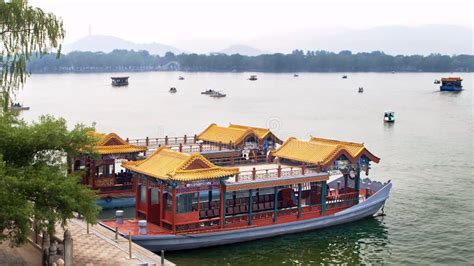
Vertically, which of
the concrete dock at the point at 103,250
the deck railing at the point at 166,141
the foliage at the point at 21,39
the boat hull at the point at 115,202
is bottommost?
the boat hull at the point at 115,202

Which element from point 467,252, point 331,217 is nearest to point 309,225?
point 331,217

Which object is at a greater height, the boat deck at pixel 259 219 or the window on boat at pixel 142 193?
the window on boat at pixel 142 193

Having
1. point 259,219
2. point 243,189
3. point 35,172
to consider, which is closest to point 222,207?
point 243,189

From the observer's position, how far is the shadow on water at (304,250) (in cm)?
2981

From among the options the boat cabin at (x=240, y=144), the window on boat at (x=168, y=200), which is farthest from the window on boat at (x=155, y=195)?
the boat cabin at (x=240, y=144)

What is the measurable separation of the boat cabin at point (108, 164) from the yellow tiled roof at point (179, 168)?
780cm

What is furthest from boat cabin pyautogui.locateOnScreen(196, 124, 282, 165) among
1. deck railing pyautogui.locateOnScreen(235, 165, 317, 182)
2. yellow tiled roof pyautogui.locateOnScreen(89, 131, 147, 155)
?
deck railing pyautogui.locateOnScreen(235, 165, 317, 182)

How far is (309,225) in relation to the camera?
34.0 meters

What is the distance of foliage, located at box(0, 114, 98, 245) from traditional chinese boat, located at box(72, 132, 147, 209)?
18.5 meters

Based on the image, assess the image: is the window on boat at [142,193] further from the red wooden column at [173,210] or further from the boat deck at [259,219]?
the red wooden column at [173,210]

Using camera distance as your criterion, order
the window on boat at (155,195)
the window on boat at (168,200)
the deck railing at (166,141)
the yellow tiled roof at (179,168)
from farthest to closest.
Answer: the deck railing at (166,141), the window on boat at (155,195), the window on boat at (168,200), the yellow tiled roof at (179,168)

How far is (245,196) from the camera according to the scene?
3416 centimetres

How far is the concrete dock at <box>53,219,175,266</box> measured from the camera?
23031mm

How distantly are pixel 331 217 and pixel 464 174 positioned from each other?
22807 mm
